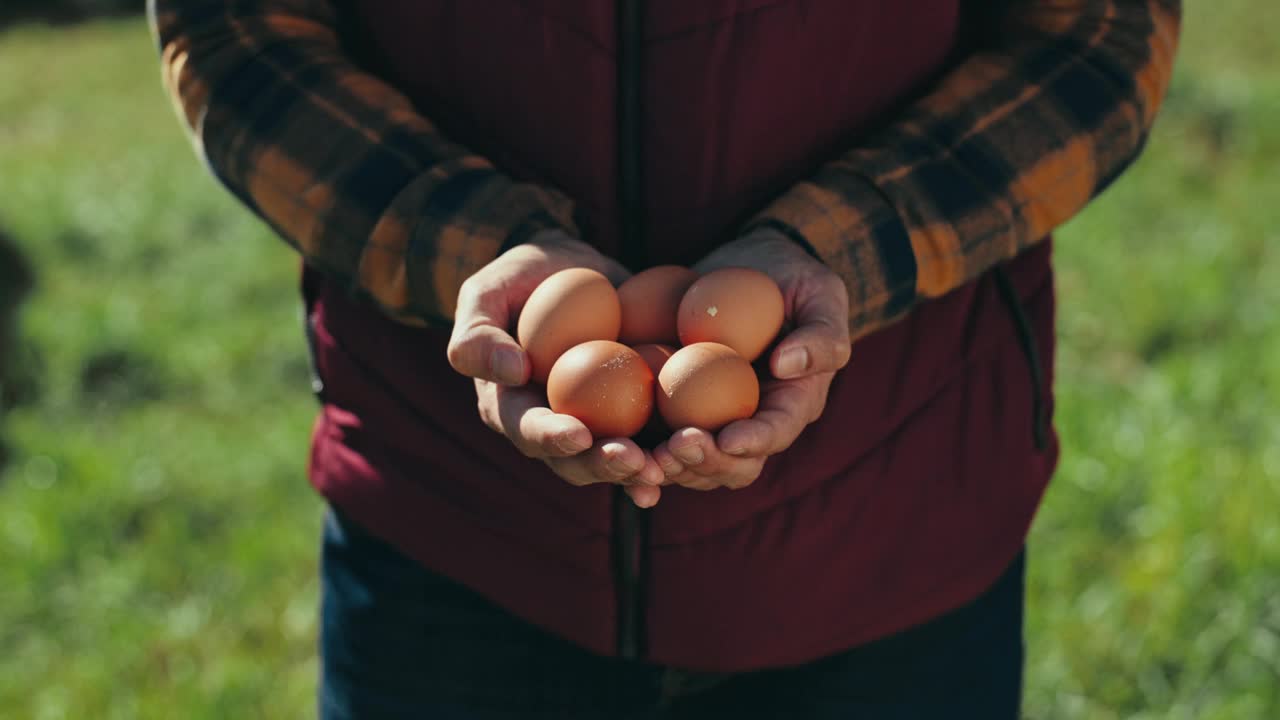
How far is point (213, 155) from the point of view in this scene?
1.55m

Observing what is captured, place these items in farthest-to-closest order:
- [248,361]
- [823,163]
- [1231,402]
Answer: [248,361]
[1231,402]
[823,163]

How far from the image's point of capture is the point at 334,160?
1492 mm

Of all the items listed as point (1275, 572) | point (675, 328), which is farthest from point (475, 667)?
point (1275, 572)

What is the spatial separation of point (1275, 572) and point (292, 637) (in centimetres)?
222

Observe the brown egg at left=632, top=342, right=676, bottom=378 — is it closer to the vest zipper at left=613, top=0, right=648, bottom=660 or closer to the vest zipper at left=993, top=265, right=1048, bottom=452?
the vest zipper at left=613, top=0, right=648, bottom=660

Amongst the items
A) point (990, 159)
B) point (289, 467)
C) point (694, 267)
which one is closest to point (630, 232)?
point (694, 267)

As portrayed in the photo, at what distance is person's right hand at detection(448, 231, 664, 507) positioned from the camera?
1.19 m

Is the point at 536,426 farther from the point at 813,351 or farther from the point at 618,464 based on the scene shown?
the point at 813,351

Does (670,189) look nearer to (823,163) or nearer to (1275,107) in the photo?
(823,163)

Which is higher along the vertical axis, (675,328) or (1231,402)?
(675,328)

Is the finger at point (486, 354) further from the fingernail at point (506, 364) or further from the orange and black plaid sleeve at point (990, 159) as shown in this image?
the orange and black plaid sleeve at point (990, 159)

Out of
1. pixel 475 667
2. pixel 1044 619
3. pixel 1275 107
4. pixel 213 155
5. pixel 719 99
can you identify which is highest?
pixel 719 99

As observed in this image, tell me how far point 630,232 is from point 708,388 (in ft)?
0.69

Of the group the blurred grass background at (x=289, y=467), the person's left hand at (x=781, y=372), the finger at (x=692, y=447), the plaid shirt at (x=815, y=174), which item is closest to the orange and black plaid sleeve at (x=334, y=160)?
the plaid shirt at (x=815, y=174)
